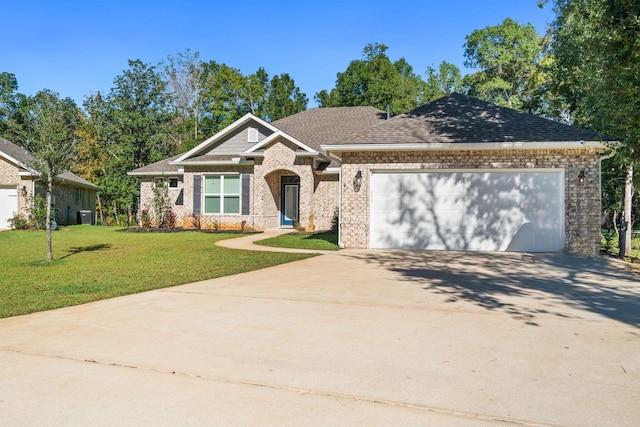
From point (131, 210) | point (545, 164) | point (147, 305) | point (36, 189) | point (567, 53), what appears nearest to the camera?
point (147, 305)

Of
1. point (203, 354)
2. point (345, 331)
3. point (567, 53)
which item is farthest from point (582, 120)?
point (203, 354)

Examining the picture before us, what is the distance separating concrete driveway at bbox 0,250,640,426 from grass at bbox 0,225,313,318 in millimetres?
914

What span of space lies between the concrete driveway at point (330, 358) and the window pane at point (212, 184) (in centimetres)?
1531

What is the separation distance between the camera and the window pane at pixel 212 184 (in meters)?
23.0

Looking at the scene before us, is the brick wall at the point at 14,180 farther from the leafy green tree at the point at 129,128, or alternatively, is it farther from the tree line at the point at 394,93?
the leafy green tree at the point at 129,128

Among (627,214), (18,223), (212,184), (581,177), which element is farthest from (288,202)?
(18,223)

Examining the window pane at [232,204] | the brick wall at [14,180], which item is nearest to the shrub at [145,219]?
the window pane at [232,204]

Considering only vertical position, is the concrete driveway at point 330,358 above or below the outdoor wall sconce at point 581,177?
below

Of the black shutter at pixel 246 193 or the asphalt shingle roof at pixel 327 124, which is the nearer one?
the black shutter at pixel 246 193

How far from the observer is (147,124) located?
110 ft

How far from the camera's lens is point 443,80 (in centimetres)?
3975

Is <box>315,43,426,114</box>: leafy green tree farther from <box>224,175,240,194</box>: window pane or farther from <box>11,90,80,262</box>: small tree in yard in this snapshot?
<box>11,90,80,262</box>: small tree in yard

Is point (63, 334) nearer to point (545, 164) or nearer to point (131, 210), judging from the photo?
point (545, 164)

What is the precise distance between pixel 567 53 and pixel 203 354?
19.5 meters
